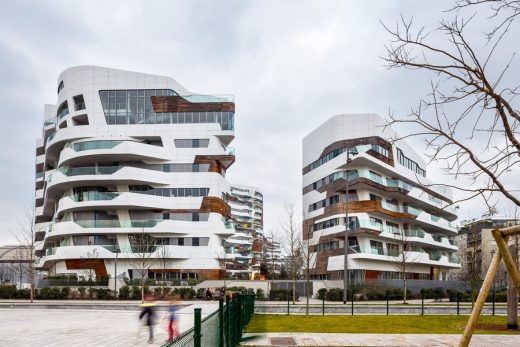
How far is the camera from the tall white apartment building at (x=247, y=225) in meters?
150

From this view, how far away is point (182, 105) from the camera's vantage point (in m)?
64.4

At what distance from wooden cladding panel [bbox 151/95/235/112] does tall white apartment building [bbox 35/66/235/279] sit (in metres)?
0.11

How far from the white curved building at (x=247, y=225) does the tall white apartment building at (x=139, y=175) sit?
7942cm

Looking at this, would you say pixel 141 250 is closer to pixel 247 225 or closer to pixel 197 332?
pixel 197 332

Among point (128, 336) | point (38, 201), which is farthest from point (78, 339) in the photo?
point (38, 201)

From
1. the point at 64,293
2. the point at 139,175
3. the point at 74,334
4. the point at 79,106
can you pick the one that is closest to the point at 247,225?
the point at 79,106

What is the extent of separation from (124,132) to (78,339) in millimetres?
48025

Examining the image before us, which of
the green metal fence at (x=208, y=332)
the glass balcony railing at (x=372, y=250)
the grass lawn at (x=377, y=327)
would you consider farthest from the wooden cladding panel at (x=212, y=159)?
the green metal fence at (x=208, y=332)

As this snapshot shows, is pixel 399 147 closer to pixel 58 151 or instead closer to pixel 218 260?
pixel 218 260

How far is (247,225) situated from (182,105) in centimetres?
10967

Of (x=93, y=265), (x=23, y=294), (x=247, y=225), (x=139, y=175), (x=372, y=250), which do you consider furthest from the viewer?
(x=247, y=225)

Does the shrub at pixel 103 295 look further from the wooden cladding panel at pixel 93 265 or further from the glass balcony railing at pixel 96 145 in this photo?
the glass balcony railing at pixel 96 145

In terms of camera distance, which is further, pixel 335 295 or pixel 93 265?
pixel 93 265

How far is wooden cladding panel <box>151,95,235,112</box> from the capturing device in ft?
210
